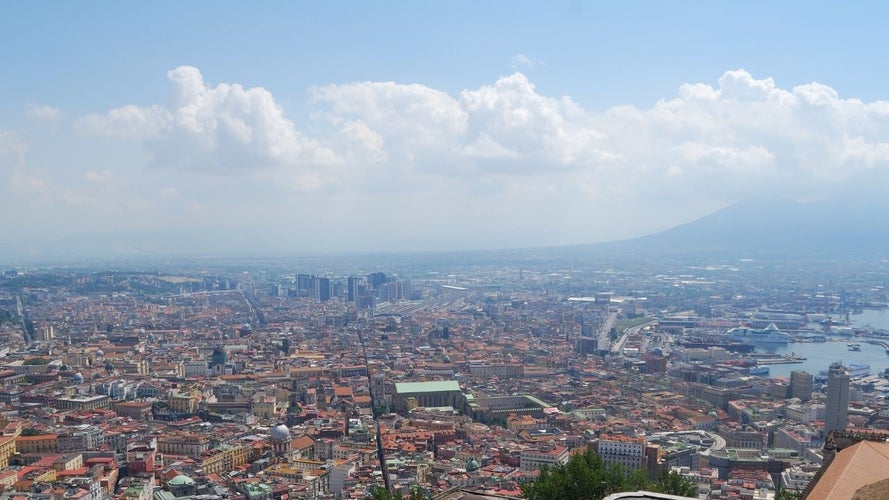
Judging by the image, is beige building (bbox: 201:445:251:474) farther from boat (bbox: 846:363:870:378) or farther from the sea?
boat (bbox: 846:363:870:378)

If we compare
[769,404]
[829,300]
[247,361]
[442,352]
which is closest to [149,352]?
[247,361]

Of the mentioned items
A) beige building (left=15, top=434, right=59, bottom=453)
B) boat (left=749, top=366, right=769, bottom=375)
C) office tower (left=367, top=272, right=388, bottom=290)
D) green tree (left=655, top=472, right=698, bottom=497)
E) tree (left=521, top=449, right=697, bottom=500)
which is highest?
office tower (left=367, top=272, right=388, bottom=290)

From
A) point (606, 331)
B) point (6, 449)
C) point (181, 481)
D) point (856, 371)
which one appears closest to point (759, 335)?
point (606, 331)

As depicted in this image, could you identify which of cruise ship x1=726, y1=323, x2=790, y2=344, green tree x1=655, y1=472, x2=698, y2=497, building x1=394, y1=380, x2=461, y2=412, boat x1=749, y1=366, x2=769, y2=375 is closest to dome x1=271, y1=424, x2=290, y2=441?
building x1=394, y1=380, x2=461, y2=412

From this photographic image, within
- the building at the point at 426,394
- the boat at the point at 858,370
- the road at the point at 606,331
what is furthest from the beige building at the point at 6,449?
the boat at the point at 858,370

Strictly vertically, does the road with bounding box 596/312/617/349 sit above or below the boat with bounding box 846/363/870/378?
above

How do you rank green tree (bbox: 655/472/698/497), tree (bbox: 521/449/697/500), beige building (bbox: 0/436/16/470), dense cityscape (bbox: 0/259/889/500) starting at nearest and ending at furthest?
tree (bbox: 521/449/697/500) < green tree (bbox: 655/472/698/497) < dense cityscape (bbox: 0/259/889/500) < beige building (bbox: 0/436/16/470)

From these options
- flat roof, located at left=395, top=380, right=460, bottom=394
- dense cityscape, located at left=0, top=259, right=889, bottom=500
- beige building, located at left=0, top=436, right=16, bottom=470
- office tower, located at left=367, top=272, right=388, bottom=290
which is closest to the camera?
dense cityscape, located at left=0, top=259, right=889, bottom=500

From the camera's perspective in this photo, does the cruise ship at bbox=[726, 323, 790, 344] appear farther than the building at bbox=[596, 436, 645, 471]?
Yes

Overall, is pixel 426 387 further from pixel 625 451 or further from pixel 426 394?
pixel 625 451
